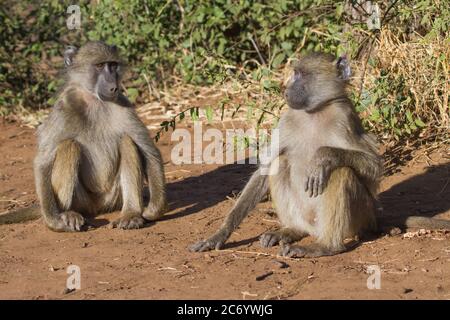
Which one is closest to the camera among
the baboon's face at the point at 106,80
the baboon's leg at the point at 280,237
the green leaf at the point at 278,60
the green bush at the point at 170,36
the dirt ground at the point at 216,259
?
the dirt ground at the point at 216,259

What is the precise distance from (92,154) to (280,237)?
168 centimetres

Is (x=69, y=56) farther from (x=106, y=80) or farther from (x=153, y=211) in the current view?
(x=153, y=211)

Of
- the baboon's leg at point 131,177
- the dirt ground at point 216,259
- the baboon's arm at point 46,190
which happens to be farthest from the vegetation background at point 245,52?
the baboon's arm at point 46,190

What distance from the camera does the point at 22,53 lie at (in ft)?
33.6

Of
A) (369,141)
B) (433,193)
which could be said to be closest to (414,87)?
(433,193)

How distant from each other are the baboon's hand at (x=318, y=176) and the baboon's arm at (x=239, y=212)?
0.61 meters

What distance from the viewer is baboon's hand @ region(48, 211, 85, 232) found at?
6.15 meters

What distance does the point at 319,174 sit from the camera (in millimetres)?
5258

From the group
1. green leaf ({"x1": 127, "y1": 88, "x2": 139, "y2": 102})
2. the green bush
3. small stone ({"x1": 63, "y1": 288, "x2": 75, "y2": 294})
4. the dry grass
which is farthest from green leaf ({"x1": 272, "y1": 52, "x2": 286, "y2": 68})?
small stone ({"x1": 63, "y1": 288, "x2": 75, "y2": 294})

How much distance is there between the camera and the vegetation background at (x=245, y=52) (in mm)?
7328

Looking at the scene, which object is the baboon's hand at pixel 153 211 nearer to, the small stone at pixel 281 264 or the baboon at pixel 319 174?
the baboon at pixel 319 174

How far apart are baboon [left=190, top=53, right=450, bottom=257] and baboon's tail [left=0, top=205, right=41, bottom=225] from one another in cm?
163

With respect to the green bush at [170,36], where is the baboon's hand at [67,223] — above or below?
below

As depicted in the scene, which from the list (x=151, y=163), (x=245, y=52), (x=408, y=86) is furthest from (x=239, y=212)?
(x=245, y=52)
